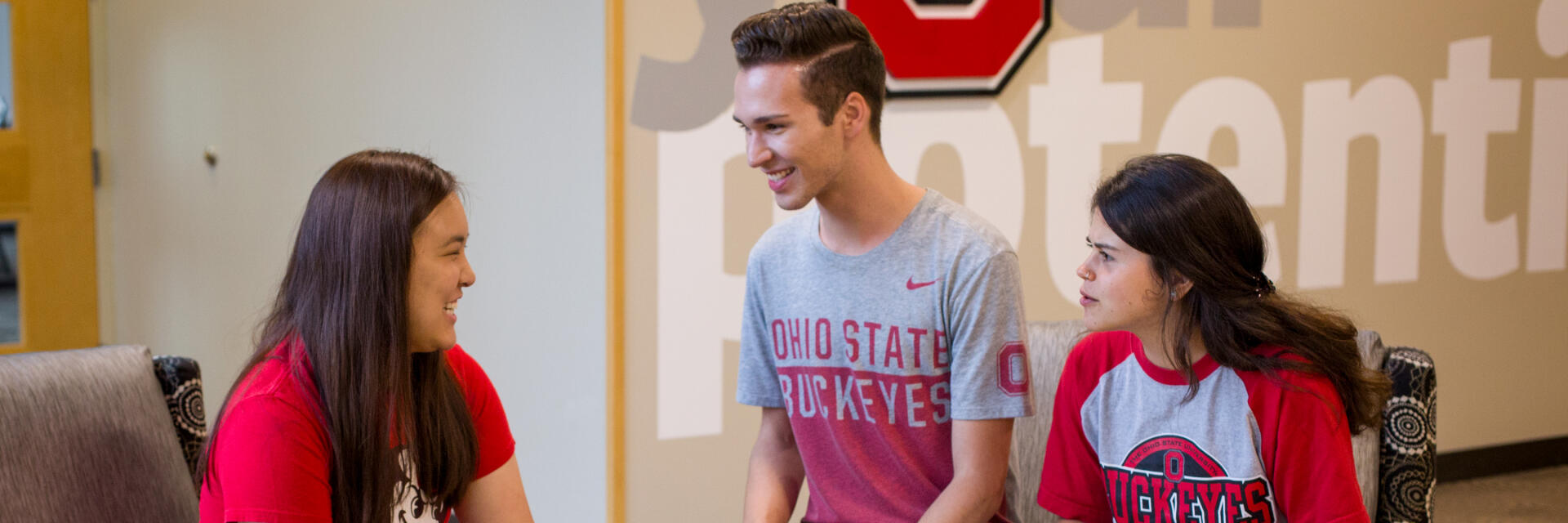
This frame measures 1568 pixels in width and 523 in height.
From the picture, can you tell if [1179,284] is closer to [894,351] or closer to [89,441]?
[894,351]

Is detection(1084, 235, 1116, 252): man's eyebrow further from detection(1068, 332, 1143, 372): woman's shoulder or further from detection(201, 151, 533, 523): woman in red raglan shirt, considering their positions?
detection(201, 151, 533, 523): woman in red raglan shirt

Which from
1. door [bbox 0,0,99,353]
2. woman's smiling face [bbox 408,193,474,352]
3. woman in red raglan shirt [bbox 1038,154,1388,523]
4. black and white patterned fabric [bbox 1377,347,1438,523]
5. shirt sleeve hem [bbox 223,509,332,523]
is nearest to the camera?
shirt sleeve hem [bbox 223,509,332,523]

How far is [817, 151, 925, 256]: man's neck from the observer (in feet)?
5.47

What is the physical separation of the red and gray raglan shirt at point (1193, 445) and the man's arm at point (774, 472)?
351 mm

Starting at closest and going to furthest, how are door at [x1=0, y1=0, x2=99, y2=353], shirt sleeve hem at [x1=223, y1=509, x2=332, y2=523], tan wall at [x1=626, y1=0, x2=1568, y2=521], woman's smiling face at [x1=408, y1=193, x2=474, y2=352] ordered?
shirt sleeve hem at [x1=223, y1=509, x2=332, y2=523]
woman's smiling face at [x1=408, y1=193, x2=474, y2=352]
tan wall at [x1=626, y1=0, x2=1568, y2=521]
door at [x1=0, y1=0, x2=99, y2=353]

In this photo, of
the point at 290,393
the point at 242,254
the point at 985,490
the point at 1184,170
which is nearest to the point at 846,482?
the point at 985,490

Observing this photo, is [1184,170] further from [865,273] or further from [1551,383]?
[1551,383]

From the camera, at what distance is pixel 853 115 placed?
1.68 metres

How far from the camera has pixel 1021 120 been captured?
298 cm

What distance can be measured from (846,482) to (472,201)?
1394 mm

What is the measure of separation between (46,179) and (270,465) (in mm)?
2773

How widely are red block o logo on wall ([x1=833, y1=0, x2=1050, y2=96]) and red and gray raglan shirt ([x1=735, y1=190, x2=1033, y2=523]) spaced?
3.56ft

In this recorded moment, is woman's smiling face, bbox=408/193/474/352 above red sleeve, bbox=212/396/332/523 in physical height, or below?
above

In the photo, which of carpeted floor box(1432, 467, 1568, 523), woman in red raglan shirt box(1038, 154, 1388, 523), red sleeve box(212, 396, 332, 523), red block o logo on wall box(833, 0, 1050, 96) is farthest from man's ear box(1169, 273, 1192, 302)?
carpeted floor box(1432, 467, 1568, 523)
